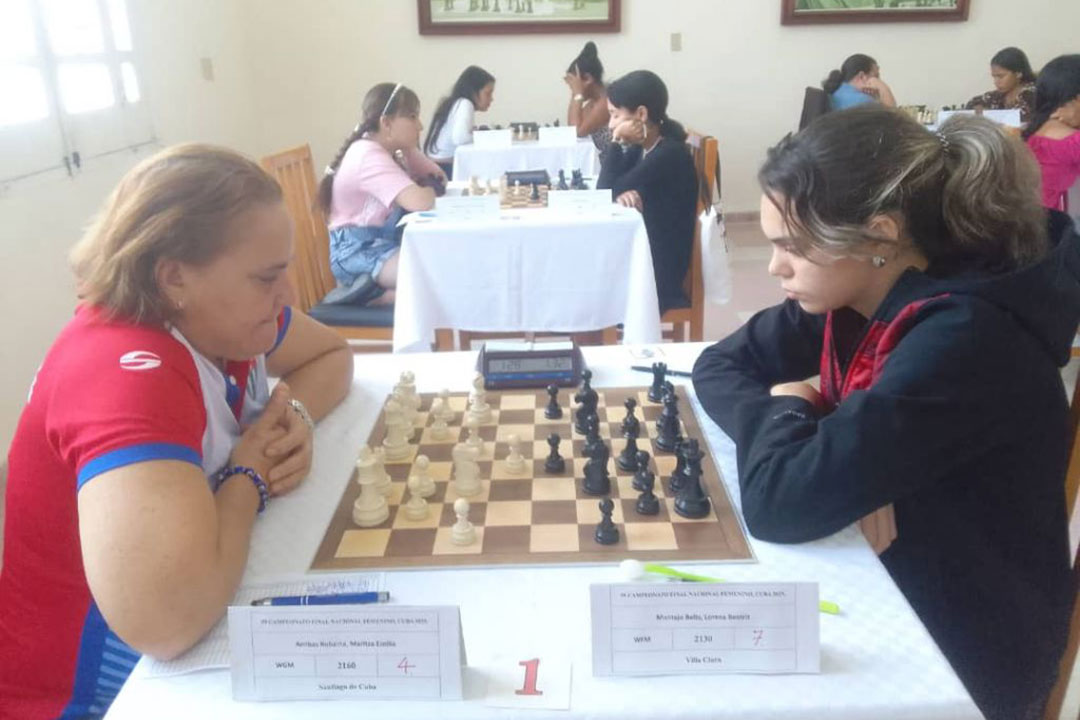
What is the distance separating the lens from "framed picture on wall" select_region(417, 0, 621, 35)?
243 inches

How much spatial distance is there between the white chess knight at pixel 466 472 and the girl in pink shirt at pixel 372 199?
2.04 meters

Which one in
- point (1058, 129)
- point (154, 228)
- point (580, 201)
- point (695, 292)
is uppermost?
point (154, 228)

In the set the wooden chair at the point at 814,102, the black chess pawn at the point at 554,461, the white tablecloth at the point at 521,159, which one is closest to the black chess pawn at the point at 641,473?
the black chess pawn at the point at 554,461

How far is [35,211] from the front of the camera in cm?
326

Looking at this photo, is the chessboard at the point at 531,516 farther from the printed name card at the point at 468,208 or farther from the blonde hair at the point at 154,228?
the printed name card at the point at 468,208

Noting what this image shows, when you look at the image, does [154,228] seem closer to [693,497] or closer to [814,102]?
[693,497]

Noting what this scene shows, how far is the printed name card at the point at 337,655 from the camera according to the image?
0.78 meters

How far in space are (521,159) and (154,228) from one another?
407 centimetres

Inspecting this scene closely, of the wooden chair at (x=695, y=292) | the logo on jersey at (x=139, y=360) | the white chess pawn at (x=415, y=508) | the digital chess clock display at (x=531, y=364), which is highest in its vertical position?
the logo on jersey at (x=139, y=360)

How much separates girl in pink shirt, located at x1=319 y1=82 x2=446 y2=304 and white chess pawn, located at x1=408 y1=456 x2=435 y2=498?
79.8 inches

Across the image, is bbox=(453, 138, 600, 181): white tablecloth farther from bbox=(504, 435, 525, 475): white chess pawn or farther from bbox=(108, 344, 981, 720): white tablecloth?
bbox=(108, 344, 981, 720): white tablecloth

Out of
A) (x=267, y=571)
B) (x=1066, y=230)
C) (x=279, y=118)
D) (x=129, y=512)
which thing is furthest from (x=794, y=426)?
(x=279, y=118)

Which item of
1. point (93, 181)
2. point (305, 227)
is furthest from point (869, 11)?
point (93, 181)

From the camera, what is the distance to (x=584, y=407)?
4.35ft
